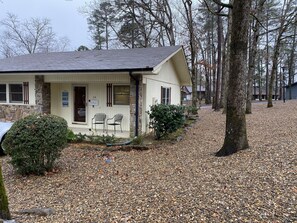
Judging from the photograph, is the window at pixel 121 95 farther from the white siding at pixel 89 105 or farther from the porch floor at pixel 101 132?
the porch floor at pixel 101 132

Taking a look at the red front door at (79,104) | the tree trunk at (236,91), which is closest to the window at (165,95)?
the red front door at (79,104)

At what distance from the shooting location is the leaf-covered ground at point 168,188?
118 inches

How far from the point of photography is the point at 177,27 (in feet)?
77.4

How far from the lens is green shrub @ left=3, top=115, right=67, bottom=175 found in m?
4.87

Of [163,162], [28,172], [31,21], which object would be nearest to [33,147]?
[28,172]

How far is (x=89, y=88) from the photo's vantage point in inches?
395

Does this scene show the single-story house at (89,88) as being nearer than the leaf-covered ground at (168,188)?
No

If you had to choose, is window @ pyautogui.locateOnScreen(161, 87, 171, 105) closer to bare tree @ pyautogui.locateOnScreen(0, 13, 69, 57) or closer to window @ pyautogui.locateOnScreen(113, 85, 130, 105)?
window @ pyautogui.locateOnScreen(113, 85, 130, 105)

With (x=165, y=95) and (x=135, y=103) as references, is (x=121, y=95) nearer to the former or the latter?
(x=135, y=103)

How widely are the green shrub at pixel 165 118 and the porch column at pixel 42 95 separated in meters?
4.93

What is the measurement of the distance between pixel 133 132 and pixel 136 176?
12.1ft

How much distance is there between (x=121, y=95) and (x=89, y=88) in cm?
154

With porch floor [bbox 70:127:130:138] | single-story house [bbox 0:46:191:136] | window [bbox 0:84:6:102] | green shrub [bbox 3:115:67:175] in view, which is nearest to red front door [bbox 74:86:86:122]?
single-story house [bbox 0:46:191:136]

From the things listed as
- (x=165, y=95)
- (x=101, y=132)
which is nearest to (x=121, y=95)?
(x=101, y=132)
